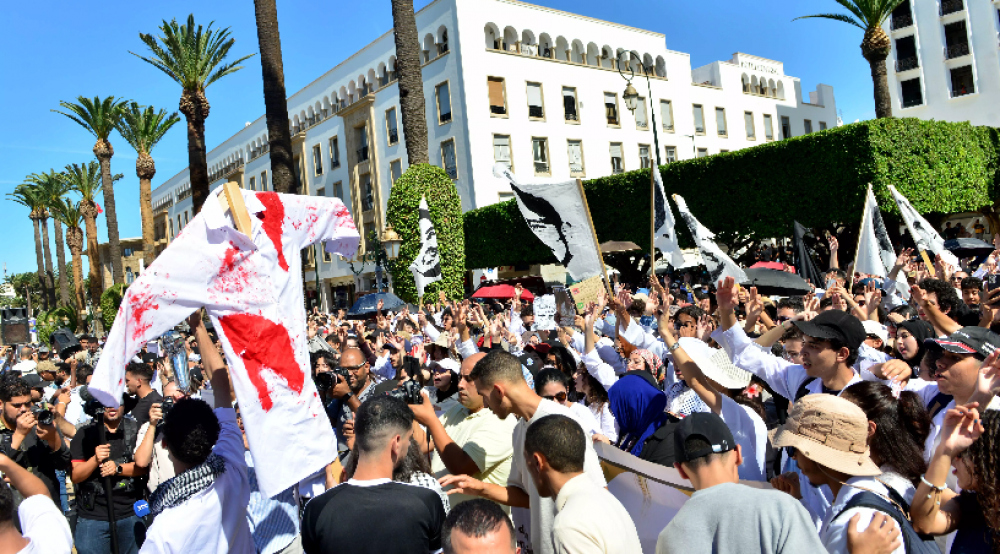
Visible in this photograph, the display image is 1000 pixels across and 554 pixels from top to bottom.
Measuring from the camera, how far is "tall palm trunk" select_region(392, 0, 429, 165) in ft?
49.9

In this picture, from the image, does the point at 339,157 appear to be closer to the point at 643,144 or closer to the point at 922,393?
the point at 643,144

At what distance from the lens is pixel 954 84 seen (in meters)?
43.0

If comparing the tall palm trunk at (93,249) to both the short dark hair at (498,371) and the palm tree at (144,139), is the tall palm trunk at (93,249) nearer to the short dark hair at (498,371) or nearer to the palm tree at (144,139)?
the palm tree at (144,139)

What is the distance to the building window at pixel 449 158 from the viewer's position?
36875 millimetres

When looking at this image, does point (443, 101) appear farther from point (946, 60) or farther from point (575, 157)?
point (946, 60)

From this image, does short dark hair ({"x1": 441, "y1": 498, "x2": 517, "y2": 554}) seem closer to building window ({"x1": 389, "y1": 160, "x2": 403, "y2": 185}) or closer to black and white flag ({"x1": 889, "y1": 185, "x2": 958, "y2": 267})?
black and white flag ({"x1": 889, "y1": 185, "x2": 958, "y2": 267})

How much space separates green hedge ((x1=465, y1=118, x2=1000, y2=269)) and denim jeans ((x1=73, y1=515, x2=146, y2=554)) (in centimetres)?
2082

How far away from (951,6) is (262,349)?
4948cm

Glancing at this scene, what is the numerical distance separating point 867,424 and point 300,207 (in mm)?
2977

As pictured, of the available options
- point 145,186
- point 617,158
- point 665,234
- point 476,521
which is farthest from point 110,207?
point 476,521

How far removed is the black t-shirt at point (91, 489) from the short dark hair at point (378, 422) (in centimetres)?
239

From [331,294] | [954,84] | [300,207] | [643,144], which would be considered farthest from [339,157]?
[300,207]

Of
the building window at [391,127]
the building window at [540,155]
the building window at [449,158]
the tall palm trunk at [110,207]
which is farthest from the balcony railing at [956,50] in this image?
the tall palm trunk at [110,207]

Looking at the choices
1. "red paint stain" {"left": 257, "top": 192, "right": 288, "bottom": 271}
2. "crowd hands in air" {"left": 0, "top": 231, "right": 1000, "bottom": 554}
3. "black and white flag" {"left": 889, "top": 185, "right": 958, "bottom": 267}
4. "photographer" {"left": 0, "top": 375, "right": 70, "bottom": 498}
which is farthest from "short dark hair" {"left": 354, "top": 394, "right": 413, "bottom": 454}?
"black and white flag" {"left": 889, "top": 185, "right": 958, "bottom": 267}
